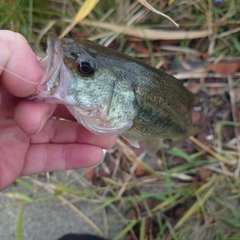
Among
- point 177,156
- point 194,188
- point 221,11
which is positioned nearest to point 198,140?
point 177,156

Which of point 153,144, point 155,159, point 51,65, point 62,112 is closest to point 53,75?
point 51,65

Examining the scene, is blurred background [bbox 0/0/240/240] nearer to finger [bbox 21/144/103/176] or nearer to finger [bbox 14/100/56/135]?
finger [bbox 21/144/103/176]

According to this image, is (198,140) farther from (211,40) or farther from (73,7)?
(73,7)

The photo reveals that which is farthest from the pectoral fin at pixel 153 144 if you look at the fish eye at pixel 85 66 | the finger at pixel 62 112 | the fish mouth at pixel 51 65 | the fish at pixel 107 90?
the fish mouth at pixel 51 65

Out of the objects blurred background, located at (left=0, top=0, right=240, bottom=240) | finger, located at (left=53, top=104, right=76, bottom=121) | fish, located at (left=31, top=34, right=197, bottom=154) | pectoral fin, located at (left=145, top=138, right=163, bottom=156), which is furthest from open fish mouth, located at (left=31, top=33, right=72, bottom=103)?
blurred background, located at (left=0, top=0, right=240, bottom=240)

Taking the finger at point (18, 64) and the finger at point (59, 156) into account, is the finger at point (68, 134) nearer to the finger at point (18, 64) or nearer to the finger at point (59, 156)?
the finger at point (59, 156)

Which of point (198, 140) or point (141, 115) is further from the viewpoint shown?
point (198, 140)

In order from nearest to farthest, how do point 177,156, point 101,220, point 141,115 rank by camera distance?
1. point 141,115
2. point 101,220
3. point 177,156
